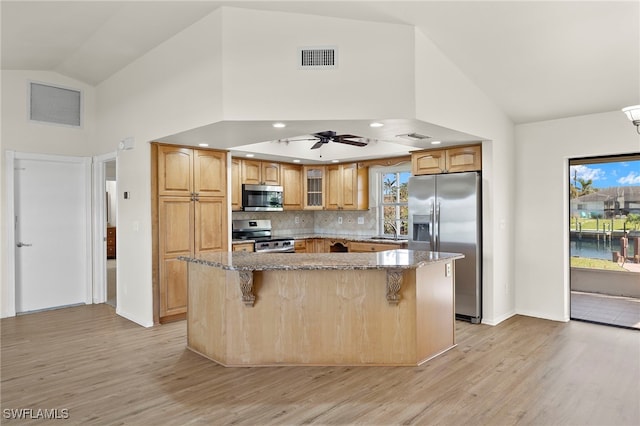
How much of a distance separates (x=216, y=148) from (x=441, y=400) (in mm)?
3908

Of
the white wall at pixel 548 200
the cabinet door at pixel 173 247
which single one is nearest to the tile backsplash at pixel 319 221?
the cabinet door at pixel 173 247

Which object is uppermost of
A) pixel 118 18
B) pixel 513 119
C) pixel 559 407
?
pixel 118 18

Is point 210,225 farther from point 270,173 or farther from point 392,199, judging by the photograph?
point 392,199

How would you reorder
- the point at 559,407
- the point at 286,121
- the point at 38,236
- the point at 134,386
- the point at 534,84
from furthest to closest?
the point at 38,236
the point at 534,84
the point at 286,121
the point at 134,386
the point at 559,407

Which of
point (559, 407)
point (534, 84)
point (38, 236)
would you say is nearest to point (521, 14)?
point (534, 84)

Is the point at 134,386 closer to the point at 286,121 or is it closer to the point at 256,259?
the point at 256,259

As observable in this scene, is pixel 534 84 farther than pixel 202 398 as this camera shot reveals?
Yes

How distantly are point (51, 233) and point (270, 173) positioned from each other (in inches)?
131

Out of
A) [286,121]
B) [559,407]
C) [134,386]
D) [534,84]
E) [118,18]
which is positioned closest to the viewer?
[559,407]

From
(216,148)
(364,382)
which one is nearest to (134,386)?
(364,382)

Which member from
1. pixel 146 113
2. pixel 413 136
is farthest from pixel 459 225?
pixel 146 113

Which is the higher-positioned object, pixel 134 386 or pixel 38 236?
pixel 38 236

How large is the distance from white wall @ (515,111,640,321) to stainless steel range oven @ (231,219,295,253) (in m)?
3.49

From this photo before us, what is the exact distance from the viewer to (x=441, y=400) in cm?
302
